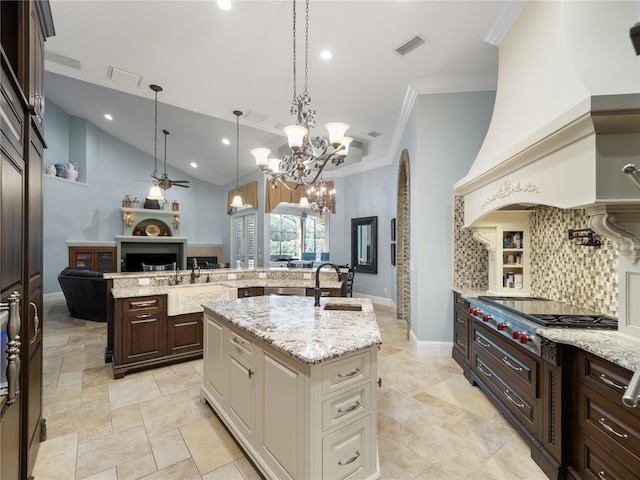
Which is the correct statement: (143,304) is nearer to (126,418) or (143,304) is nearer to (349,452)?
(126,418)

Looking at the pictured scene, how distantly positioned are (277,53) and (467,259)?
3.14 metres

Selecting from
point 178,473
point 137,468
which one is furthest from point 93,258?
point 178,473

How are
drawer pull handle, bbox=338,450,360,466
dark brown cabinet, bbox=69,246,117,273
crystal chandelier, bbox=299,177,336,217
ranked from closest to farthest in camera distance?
drawer pull handle, bbox=338,450,360,466 → crystal chandelier, bbox=299,177,336,217 → dark brown cabinet, bbox=69,246,117,273

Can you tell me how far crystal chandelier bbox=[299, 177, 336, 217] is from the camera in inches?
223

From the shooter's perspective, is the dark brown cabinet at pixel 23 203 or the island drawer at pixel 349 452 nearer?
the dark brown cabinet at pixel 23 203

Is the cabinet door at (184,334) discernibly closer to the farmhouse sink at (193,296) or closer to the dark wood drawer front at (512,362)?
the farmhouse sink at (193,296)

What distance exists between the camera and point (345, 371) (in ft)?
4.85

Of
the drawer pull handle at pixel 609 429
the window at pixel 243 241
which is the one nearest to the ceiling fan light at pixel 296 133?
the drawer pull handle at pixel 609 429

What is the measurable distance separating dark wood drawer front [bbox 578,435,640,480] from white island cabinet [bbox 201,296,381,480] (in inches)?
42.5

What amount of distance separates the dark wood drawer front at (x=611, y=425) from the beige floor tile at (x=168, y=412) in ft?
8.22

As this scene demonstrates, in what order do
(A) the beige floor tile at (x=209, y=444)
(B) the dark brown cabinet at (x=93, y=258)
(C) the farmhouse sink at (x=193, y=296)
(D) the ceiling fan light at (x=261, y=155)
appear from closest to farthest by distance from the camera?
(A) the beige floor tile at (x=209, y=444) < (D) the ceiling fan light at (x=261, y=155) < (C) the farmhouse sink at (x=193, y=296) < (B) the dark brown cabinet at (x=93, y=258)

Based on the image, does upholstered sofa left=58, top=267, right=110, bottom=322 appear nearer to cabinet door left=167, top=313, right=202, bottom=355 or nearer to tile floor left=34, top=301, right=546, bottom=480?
tile floor left=34, top=301, right=546, bottom=480

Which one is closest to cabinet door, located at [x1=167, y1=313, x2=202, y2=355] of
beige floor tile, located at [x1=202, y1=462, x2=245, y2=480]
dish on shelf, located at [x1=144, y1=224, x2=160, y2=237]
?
beige floor tile, located at [x1=202, y1=462, x2=245, y2=480]

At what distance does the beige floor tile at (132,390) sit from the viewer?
261 cm
